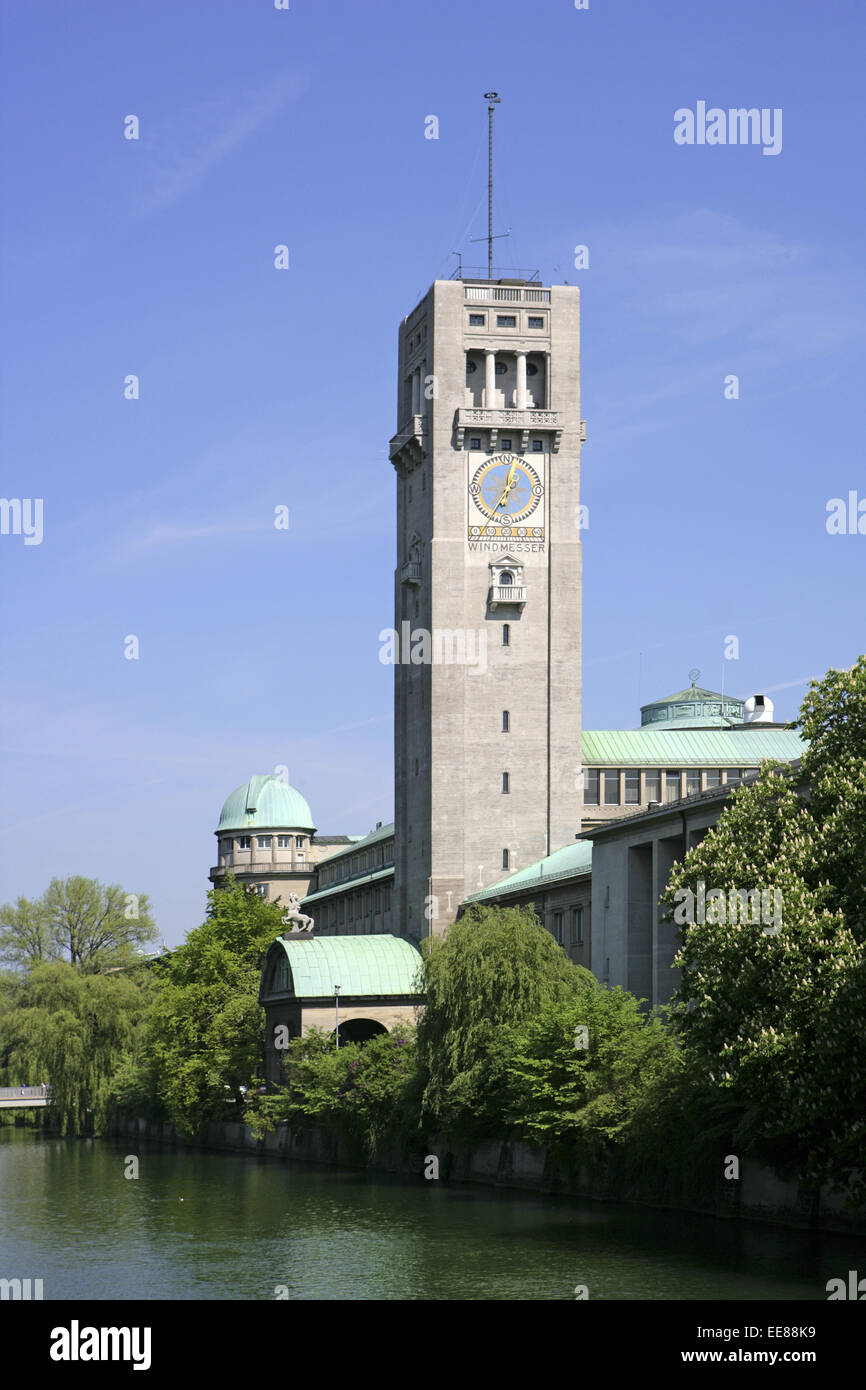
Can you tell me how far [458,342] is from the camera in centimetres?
10181

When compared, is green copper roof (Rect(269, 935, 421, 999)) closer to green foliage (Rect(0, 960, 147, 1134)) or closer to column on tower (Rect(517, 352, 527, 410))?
green foliage (Rect(0, 960, 147, 1134))

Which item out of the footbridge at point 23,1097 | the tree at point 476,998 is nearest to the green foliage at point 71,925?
the footbridge at point 23,1097

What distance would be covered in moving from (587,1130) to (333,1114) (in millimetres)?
22965

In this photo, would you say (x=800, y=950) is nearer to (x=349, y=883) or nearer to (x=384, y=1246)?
(x=384, y=1246)

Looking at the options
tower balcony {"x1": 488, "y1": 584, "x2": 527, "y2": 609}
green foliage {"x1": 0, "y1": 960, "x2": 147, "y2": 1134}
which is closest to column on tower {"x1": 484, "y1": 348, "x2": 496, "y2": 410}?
tower balcony {"x1": 488, "y1": 584, "x2": 527, "y2": 609}

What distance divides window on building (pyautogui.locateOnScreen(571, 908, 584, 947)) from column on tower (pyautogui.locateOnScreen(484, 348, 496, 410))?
31.7 metres

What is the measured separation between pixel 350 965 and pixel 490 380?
33949 millimetres

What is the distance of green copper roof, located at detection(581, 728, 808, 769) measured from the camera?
349 ft

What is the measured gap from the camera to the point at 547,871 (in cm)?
9206

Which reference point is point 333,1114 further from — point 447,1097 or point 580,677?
point 580,677

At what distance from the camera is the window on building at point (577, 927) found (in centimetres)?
8312

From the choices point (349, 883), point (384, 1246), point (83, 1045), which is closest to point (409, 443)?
point (83, 1045)

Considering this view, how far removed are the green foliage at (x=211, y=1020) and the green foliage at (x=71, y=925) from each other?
78.2 ft
